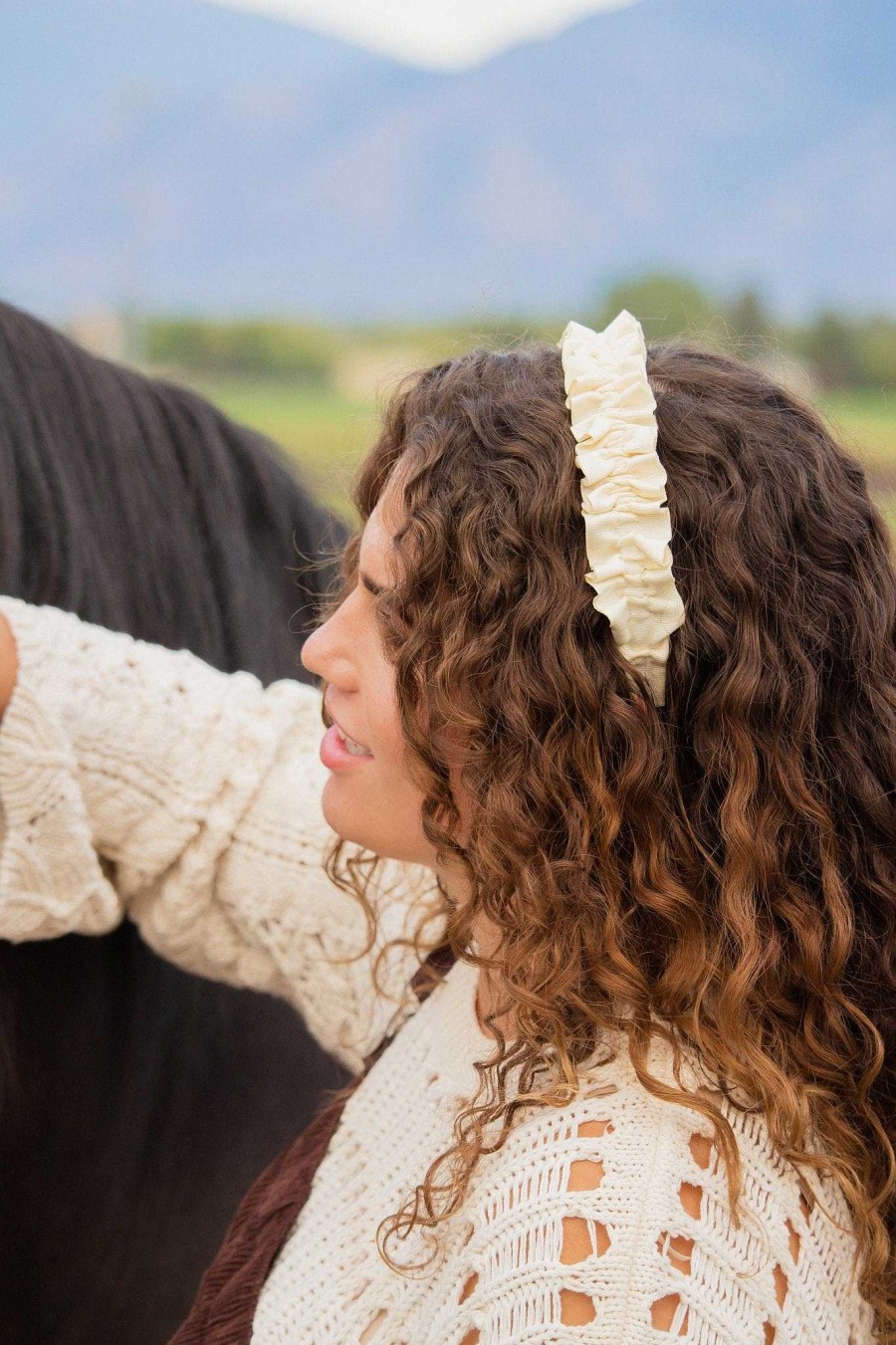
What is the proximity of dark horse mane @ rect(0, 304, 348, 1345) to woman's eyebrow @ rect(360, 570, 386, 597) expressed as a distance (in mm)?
301

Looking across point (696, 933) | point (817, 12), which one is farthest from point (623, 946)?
point (817, 12)

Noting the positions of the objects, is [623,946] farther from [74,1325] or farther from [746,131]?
[746,131]

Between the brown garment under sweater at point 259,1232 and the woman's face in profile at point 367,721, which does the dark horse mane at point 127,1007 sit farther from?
the woman's face in profile at point 367,721

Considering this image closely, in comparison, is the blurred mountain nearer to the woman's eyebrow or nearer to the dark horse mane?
the dark horse mane

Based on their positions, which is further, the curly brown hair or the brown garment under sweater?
the brown garment under sweater

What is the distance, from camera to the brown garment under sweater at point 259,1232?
2.44 feet

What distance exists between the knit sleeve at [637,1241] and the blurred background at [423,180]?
2.50 metres

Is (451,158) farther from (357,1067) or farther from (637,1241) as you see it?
(637,1241)

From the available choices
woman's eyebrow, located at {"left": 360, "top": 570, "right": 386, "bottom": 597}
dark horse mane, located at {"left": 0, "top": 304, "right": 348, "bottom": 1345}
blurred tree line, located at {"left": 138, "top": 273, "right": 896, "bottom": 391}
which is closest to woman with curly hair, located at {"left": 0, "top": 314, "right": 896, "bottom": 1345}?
woman's eyebrow, located at {"left": 360, "top": 570, "right": 386, "bottom": 597}

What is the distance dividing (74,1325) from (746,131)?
28.9 feet

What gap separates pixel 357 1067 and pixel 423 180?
32.9 feet

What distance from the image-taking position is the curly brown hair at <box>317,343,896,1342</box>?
2.04ft

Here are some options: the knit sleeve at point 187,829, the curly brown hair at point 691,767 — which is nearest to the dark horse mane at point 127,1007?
the knit sleeve at point 187,829

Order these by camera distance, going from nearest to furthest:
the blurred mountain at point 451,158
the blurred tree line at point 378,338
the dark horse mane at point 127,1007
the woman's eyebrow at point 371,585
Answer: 1. the woman's eyebrow at point 371,585
2. the dark horse mane at point 127,1007
3. the blurred tree line at point 378,338
4. the blurred mountain at point 451,158
